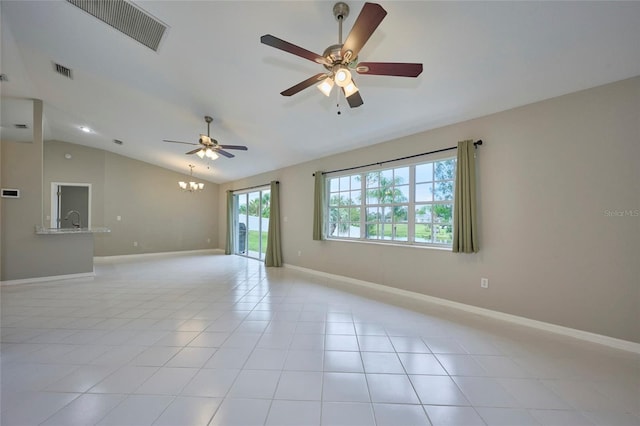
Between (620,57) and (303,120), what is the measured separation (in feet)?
11.2

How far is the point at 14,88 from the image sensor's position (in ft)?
13.6

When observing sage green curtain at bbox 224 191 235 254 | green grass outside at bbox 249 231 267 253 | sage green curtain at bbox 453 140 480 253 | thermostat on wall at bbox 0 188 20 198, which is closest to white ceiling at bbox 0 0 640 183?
sage green curtain at bbox 453 140 480 253

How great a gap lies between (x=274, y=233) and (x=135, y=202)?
16.2ft

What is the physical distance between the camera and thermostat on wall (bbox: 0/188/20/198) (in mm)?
4410

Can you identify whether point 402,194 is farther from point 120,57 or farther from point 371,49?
point 120,57

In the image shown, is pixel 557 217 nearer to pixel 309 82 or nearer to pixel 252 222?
pixel 309 82

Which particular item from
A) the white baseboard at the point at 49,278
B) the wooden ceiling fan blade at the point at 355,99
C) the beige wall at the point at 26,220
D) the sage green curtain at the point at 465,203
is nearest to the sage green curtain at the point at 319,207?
the sage green curtain at the point at 465,203

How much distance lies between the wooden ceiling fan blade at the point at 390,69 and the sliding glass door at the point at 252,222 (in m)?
5.56

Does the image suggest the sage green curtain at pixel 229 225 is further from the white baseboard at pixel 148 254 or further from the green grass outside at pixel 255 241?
the green grass outside at pixel 255 241

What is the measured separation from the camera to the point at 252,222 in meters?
8.08

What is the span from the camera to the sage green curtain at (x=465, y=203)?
3281mm

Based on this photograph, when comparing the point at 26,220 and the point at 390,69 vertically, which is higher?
the point at 390,69

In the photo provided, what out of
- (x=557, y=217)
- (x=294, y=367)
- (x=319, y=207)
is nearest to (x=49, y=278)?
(x=319, y=207)

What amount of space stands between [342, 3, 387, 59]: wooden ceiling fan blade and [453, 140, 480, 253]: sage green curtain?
230 centimetres
